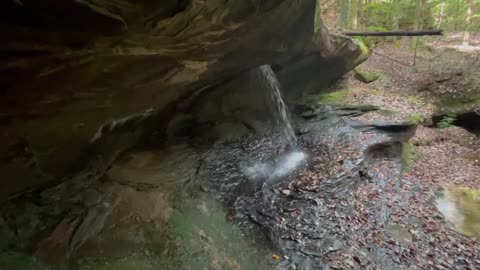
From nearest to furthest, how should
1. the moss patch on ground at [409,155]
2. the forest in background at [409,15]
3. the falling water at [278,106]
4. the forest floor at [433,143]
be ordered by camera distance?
the forest floor at [433,143] → the moss patch on ground at [409,155] → the falling water at [278,106] → the forest in background at [409,15]

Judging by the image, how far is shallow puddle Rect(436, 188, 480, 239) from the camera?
6.74 m

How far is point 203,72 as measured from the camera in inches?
300

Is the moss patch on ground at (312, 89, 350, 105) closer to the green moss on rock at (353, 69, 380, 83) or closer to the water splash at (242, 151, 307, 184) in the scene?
the green moss on rock at (353, 69, 380, 83)

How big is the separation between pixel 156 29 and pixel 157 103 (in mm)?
2731

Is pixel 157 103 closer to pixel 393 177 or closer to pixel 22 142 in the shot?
pixel 22 142

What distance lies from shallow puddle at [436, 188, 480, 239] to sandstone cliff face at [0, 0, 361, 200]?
18.4 ft

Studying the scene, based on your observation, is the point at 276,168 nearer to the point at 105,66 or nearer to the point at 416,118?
the point at 105,66

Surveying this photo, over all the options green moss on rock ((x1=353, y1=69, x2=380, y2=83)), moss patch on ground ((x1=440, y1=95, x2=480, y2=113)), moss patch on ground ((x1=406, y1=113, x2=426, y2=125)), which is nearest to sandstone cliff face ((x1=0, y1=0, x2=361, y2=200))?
moss patch on ground ((x1=406, y1=113, x2=426, y2=125))

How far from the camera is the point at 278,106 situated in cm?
1055

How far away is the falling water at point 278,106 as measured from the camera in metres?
10.1

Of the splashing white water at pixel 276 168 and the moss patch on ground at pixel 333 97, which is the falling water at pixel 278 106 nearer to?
the splashing white water at pixel 276 168

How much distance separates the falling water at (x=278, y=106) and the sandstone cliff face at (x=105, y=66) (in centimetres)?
173

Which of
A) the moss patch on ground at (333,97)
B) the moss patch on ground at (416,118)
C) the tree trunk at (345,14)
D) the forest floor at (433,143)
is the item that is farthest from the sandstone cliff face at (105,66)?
the tree trunk at (345,14)

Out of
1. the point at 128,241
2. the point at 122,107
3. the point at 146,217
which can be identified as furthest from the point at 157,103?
the point at 128,241
